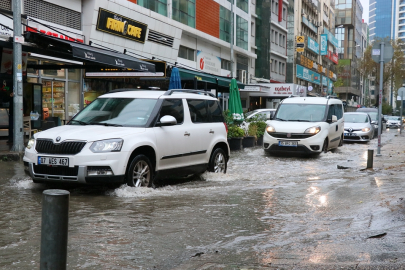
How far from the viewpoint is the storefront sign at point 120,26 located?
936 inches

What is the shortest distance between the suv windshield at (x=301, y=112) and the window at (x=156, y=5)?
471 inches

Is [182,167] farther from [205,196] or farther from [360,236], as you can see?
[360,236]

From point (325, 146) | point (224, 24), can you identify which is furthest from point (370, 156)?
point (224, 24)

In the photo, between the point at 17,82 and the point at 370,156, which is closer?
the point at 370,156

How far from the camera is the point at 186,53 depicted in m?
34.2

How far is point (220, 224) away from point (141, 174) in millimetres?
2585

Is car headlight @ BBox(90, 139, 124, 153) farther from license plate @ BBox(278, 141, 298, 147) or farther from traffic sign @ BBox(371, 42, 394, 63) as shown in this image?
traffic sign @ BBox(371, 42, 394, 63)

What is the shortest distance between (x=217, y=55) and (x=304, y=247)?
3459cm


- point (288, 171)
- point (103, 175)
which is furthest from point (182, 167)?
point (288, 171)

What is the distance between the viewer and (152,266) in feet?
15.0

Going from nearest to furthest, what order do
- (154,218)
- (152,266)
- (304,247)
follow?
(152,266) → (304,247) → (154,218)

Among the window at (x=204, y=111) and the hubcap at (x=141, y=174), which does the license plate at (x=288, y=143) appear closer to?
the window at (x=204, y=111)

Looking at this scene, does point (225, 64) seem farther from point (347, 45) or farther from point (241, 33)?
point (347, 45)

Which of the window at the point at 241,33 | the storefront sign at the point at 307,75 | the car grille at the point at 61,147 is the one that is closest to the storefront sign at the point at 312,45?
the storefront sign at the point at 307,75
